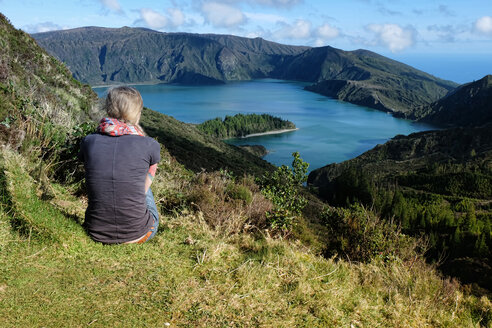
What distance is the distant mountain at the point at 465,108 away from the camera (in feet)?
427

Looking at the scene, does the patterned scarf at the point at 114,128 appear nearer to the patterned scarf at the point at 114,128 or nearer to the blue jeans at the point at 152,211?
the patterned scarf at the point at 114,128

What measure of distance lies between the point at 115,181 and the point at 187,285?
1307 mm

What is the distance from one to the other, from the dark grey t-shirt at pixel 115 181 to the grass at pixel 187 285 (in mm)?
226

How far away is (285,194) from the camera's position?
24.2 feet

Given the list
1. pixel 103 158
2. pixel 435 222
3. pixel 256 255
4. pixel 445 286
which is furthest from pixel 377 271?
pixel 435 222

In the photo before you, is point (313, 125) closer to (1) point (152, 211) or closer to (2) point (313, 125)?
(2) point (313, 125)

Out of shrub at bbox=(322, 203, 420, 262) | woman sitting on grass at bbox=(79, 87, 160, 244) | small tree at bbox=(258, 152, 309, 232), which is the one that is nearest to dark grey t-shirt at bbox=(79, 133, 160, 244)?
woman sitting on grass at bbox=(79, 87, 160, 244)

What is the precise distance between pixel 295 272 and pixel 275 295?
55 centimetres

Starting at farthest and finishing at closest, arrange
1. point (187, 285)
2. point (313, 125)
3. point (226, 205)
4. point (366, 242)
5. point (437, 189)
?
point (313, 125), point (437, 189), point (226, 205), point (366, 242), point (187, 285)

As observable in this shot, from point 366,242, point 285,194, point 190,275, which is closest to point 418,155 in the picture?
point 285,194

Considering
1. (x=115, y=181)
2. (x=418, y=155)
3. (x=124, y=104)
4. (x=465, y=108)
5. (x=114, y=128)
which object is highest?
(x=465, y=108)

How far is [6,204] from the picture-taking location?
3998 mm

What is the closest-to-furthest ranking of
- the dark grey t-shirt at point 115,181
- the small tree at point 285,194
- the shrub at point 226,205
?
the dark grey t-shirt at point 115,181 < the shrub at point 226,205 < the small tree at point 285,194

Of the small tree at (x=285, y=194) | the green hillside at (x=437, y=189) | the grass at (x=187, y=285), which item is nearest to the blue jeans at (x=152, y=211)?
the grass at (x=187, y=285)
